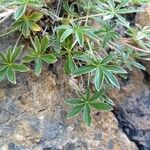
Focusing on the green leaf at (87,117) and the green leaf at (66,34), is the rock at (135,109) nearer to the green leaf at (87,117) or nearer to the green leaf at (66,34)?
the green leaf at (87,117)

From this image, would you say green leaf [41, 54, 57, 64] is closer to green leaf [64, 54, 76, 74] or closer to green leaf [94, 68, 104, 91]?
green leaf [64, 54, 76, 74]

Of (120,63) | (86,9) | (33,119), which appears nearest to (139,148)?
(120,63)

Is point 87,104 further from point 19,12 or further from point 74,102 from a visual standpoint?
point 19,12

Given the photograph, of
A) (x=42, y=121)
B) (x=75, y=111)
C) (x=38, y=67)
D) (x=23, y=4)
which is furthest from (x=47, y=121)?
(x=23, y=4)

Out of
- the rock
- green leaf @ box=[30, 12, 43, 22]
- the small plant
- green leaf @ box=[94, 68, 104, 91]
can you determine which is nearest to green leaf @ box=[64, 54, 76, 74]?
the small plant

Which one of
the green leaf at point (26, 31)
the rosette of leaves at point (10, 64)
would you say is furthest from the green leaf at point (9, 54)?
the green leaf at point (26, 31)

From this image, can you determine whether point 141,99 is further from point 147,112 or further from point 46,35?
point 46,35
